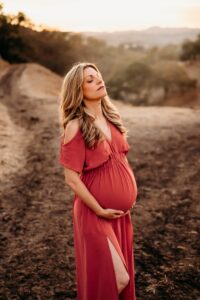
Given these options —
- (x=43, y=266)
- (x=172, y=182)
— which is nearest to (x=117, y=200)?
(x=43, y=266)

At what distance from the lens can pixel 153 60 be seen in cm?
4525

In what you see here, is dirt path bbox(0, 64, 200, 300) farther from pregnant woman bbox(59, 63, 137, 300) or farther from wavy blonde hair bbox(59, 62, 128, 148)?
wavy blonde hair bbox(59, 62, 128, 148)

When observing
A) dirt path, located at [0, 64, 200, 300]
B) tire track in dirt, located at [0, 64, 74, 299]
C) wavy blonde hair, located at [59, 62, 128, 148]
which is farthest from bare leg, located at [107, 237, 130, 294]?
tire track in dirt, located at [0, 64, 74, 299]

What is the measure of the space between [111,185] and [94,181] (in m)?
0.11

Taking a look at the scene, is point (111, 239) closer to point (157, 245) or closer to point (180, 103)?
point (157, 245)

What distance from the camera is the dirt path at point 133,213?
14.0 ft

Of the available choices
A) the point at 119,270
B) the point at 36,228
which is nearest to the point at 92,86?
the point at 119,270

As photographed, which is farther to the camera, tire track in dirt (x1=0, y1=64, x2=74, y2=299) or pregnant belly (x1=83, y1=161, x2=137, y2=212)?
tire track in dirt (x1=0, y1=64, x2=74, y2=299)

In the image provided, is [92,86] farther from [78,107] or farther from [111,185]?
[111,185]

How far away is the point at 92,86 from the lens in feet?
9.07

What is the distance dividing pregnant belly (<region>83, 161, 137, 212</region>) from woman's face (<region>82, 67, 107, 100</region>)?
0.46 metres

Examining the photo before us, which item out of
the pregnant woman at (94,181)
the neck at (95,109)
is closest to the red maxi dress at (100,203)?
the pregnant woman at (94,181)

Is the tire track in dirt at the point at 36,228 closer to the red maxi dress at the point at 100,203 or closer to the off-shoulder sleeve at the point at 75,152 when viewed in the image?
the red maxi dress at the point at 100,203

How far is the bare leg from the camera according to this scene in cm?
271
